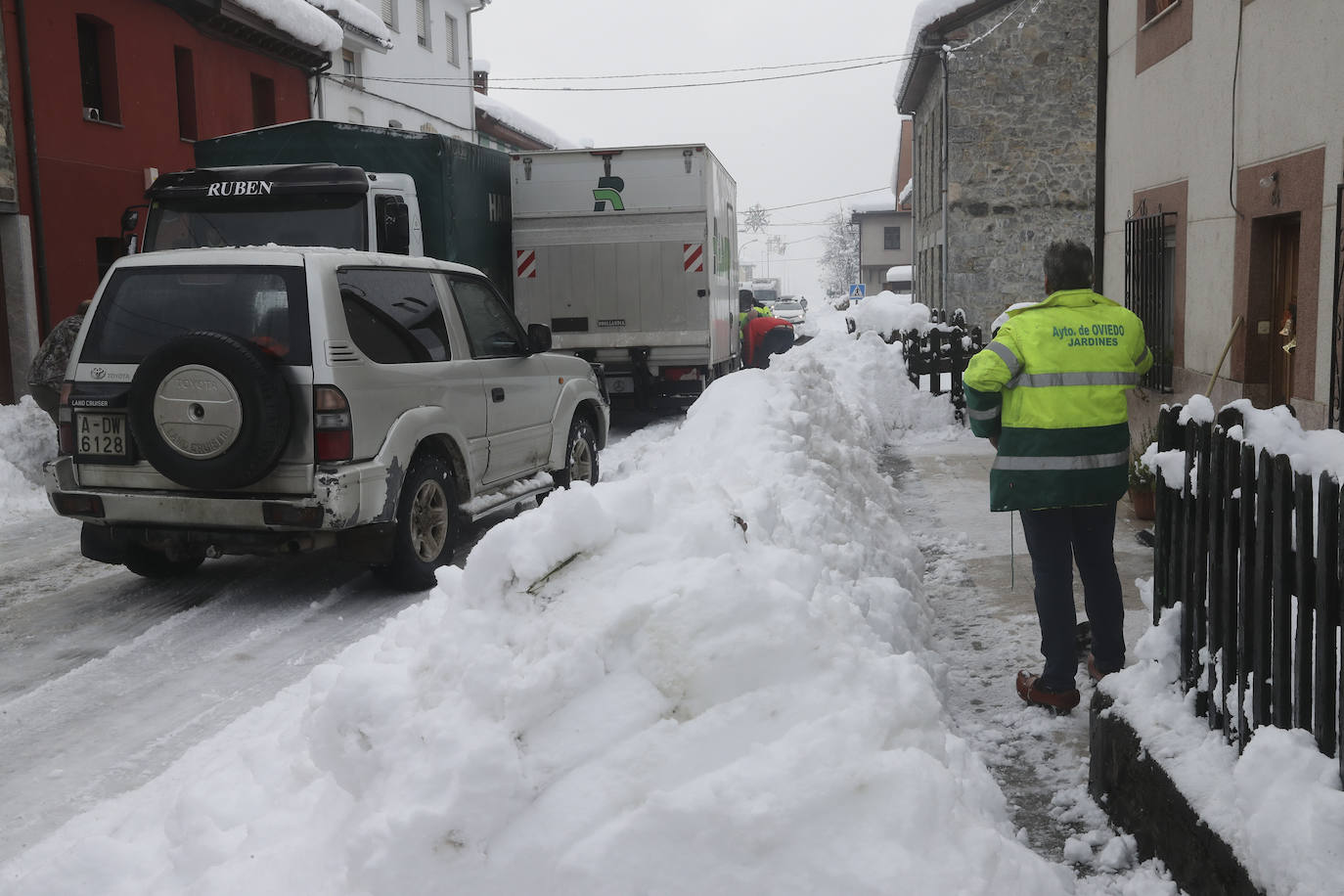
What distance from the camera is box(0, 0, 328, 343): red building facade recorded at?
15867mm

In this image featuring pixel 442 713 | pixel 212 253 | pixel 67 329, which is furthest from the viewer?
pixel 67 329

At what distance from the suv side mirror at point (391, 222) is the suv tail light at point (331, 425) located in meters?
5.55

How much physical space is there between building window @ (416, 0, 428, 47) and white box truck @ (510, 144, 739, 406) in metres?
22.1

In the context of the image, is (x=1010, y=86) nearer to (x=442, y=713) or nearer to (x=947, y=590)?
(x=947, y=590)

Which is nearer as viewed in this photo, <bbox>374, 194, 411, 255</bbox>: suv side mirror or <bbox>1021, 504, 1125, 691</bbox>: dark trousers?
<bbox>1021, 504, 1125, 691</bbox>: dark trousers

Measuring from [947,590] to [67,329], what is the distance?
29.2ft

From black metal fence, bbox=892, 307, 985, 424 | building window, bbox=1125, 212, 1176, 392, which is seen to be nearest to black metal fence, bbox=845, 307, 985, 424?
black metal fence, bbox=892, 307, 985, 424

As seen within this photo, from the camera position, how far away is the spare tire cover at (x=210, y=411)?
6.05 m

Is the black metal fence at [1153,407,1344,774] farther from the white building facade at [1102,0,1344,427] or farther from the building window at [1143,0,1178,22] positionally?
the building window at [1143,0,1178,22]

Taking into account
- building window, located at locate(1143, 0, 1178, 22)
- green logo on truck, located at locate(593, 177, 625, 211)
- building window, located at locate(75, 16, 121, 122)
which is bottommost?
green logo on truck, located at locate(593, 177, 625, 211)

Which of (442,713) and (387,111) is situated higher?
(387,111)

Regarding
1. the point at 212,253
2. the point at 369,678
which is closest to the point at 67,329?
the point at 212,253

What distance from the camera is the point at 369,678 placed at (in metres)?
3.02

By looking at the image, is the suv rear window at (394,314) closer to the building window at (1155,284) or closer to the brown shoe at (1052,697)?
the brown shoe at (1052,697)
